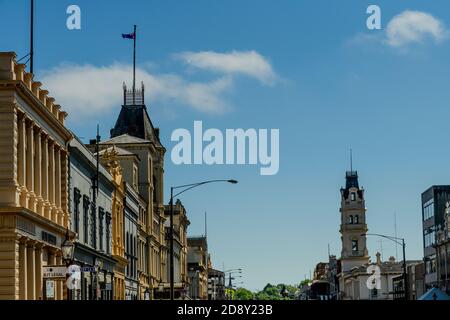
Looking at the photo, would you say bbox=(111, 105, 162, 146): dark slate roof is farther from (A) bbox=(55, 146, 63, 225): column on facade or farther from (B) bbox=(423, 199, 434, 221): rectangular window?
(A) bbox=(55, 146, 63, 225): column on facade

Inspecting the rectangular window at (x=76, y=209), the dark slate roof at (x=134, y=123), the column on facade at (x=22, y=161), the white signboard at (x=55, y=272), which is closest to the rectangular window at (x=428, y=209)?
the dark slate roof at (x=134, y=123)

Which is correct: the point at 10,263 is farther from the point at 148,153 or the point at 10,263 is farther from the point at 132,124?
the point at 132,124

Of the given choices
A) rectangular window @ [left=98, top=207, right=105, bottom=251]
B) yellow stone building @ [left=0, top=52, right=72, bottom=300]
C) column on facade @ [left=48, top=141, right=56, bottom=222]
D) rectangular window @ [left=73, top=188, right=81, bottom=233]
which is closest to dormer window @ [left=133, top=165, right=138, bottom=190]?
rectangular window @ [left=98, top=207, right=105, bottom=251]

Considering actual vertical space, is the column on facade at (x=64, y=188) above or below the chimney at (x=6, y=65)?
below

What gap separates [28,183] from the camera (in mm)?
43438

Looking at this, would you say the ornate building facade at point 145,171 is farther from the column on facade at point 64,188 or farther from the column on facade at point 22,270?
the column on facade at point 22,270

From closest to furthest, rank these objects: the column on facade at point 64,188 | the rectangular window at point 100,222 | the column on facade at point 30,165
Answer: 1. the column on facade at point 30,165
2. the column on facade at point 64,188
3. the rectangular window at point 100,222

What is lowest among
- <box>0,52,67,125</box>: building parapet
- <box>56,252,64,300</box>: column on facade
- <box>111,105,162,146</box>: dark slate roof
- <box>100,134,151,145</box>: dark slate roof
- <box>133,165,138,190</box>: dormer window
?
<box>56,252,64,300</box>: column on facade

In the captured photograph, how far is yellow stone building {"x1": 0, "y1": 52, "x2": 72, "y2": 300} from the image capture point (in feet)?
131

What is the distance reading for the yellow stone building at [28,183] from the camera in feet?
131

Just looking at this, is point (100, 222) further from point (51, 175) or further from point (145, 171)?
point (145, 171)

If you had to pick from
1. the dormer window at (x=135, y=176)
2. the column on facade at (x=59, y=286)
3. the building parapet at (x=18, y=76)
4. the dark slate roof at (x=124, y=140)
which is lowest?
the column on facade at (x=59, y=286)
